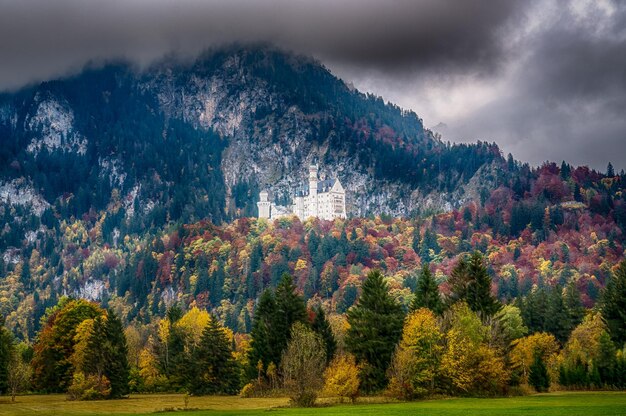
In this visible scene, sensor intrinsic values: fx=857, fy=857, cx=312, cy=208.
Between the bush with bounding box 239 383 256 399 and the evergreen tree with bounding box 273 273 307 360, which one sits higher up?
the evergreen tree with bounding box 273 273 307 360

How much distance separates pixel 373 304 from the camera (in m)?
100

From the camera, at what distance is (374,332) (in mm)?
97250

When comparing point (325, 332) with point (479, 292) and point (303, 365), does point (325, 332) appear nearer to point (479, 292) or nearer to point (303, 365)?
point (303, 365)

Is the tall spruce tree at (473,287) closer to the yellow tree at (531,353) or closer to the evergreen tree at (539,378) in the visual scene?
the yellow tree at (531,353)

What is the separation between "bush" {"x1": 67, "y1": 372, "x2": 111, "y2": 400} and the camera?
343 feet

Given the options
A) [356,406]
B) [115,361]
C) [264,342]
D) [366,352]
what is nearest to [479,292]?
[366,352]

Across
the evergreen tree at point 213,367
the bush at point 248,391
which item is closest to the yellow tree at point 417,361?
the bush at point 248,391

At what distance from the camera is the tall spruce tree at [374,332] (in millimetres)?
95625

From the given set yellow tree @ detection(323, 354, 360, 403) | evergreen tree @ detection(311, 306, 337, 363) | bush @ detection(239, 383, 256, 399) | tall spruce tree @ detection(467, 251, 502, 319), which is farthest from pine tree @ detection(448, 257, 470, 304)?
bush @ detection(239, 383, 256, 399)

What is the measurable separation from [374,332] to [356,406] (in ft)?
53.3

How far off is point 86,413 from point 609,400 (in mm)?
46764

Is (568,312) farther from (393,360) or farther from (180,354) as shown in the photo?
(180,354)

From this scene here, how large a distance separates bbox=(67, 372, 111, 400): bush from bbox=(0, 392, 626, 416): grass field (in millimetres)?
2409

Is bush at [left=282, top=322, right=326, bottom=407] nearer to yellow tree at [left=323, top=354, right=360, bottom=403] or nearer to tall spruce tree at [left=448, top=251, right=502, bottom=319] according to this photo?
yellow tree at [left=323, top=354, right=360, bottom=403]
